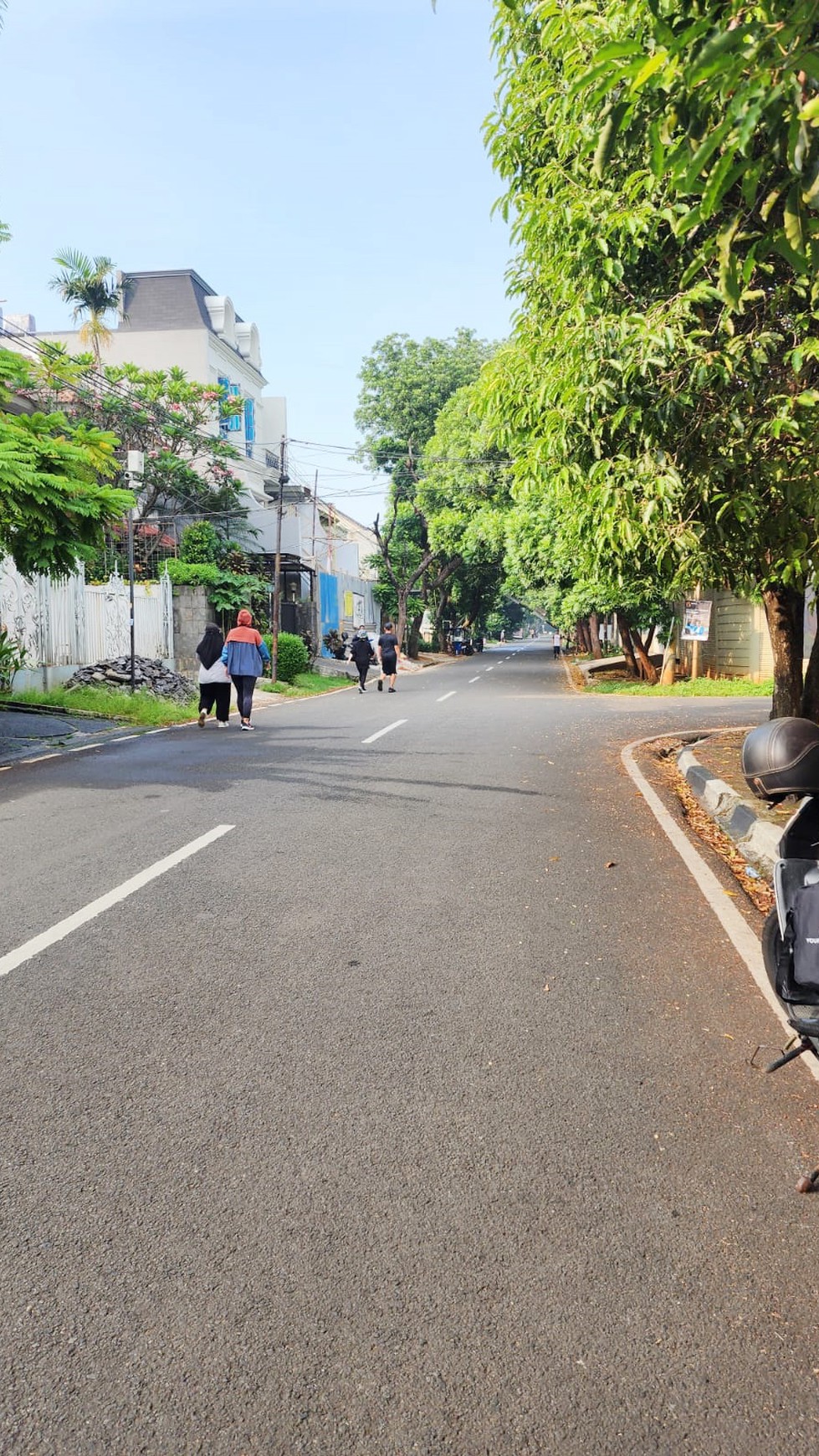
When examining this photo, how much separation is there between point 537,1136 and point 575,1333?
0.89 metres

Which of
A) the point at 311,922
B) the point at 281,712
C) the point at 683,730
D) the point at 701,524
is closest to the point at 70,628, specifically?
the point at 281,712

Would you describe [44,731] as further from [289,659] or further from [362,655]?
[289,659]

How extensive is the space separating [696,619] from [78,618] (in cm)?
1397

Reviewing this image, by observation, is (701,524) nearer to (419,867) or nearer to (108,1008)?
(419,867)

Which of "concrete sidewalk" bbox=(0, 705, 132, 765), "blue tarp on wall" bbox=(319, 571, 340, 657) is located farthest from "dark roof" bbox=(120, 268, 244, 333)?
"concrete sidewalk" bbox=(0, 705, 132, 765)

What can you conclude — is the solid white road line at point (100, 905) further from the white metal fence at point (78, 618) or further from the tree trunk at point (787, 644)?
the white metal fence at point (78, 618)

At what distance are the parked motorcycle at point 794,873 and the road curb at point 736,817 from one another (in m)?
2.11

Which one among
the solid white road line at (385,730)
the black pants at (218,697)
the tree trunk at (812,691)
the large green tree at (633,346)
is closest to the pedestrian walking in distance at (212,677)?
the black pants at (218,697)

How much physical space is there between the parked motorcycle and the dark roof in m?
37.0

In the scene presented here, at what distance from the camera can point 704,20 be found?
9.15 feet

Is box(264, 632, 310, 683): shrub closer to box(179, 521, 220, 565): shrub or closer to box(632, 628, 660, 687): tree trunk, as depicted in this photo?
box(179, 521, 220, 565): shrub

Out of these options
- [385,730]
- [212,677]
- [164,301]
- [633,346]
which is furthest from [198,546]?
[633,346]

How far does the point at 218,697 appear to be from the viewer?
52.9 feet

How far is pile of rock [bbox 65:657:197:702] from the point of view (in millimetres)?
21000
